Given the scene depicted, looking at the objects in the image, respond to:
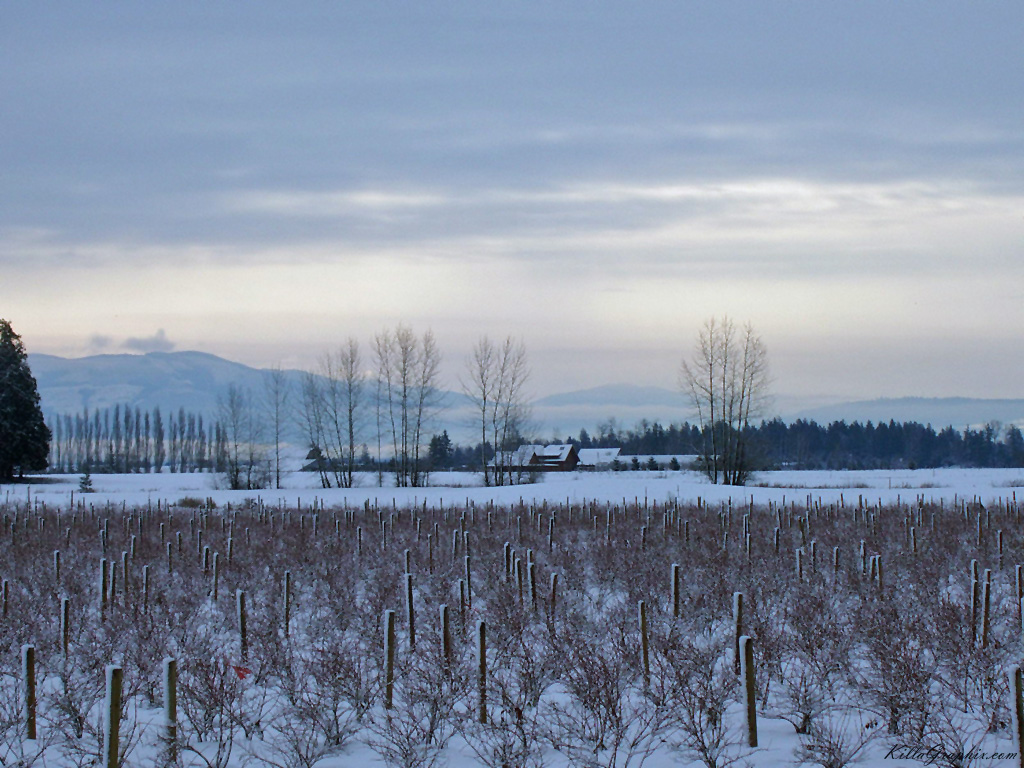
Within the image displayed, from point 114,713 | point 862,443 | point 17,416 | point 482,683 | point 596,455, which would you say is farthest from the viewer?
point 862,443

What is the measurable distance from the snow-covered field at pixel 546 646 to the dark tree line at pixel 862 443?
105 m

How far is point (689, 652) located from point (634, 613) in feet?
12.5

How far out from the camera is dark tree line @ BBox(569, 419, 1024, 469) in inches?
5030

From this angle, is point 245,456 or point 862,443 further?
point 862,443

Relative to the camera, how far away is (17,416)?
2124 inches

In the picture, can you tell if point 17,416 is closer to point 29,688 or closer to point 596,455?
point 29,688

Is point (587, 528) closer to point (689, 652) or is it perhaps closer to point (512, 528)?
point (512, 528)

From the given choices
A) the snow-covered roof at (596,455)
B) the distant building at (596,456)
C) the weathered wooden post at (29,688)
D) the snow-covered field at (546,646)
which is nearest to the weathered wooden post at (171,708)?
the snow-covered field at (546,646)

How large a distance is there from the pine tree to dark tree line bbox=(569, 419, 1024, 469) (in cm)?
8402

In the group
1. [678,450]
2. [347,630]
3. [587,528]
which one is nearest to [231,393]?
[587,528]

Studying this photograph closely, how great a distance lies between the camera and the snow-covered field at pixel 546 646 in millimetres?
7551

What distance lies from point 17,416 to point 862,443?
117m

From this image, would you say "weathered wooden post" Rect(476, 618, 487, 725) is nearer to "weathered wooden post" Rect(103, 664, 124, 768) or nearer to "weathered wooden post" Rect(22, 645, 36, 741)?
"weathered wooden post" Rect(103, 664, 124, 768)

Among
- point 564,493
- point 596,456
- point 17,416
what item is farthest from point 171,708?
point 596,456
